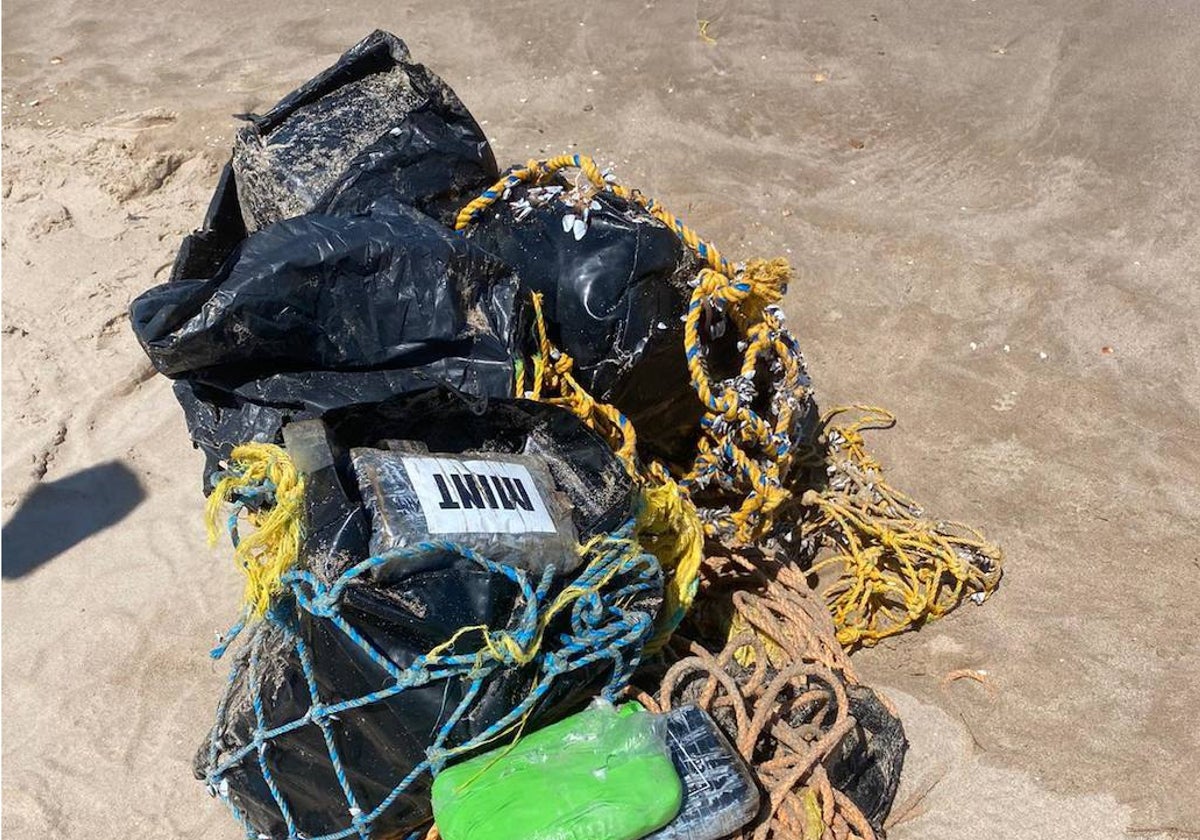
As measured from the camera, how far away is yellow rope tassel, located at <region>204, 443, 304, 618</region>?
183 cm

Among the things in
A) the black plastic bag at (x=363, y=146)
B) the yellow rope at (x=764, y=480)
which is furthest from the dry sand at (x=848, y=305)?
the black plastic bag at (x=363, y=146)

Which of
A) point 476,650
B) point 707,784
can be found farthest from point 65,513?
point 707,784

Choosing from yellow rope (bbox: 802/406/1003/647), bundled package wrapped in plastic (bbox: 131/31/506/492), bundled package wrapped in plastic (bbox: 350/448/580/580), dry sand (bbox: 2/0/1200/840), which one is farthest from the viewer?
yellow rope (bbox: 802/406/1003/647)

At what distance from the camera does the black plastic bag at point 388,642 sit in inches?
71.7

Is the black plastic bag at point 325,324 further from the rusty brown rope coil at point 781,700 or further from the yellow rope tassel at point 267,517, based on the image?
the rusty brown rope coil at point 781,700

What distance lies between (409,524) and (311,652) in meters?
0.31

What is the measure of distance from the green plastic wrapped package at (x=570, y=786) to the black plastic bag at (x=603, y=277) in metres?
0.93

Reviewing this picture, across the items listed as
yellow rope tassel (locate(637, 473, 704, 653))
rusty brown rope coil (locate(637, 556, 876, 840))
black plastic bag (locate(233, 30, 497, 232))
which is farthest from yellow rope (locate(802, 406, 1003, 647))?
black plastic bag (locate(233, 30, 497, 232))

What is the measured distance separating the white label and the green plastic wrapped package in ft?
1.25

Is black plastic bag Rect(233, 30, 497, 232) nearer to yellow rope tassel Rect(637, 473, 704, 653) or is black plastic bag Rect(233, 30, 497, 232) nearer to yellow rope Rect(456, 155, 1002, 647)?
yellow rope Rect(456, 155, 1002, 647)

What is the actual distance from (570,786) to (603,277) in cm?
118

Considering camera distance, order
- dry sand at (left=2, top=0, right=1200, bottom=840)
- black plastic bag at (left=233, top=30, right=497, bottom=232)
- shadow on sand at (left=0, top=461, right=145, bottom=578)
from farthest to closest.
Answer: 1. shadow on sand at (left=0, top=461, right=145, bottom=578)
2. dry sand at (left=2, top=0, right=1200, bottom=840)
3. black plastic bag at (left=233, top=30, right=497, bottom=232)

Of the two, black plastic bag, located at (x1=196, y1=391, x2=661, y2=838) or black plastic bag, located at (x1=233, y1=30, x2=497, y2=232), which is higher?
black plastic bag, located at (x1=233, y1=30, x2=497, y2=232)

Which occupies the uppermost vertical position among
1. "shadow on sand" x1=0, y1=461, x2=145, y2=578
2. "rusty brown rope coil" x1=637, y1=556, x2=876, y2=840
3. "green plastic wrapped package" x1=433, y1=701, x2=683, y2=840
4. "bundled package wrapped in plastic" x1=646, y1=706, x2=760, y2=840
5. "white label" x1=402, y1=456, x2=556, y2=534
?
"white label" x1=402, y1=456, x2=556, y2=534
